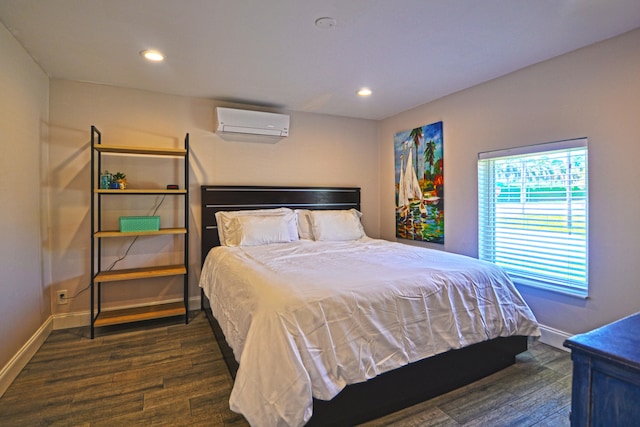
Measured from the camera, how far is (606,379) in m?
0.82

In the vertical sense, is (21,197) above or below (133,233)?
above

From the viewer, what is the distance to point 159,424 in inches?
69.9

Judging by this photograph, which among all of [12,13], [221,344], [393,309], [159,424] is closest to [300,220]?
[221,344]

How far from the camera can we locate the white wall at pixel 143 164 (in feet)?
10.1

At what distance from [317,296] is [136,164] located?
266cm

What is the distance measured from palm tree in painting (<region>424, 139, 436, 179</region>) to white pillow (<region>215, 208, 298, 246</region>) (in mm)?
1685

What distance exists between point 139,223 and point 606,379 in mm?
3342

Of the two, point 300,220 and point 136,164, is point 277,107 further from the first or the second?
point 136,164

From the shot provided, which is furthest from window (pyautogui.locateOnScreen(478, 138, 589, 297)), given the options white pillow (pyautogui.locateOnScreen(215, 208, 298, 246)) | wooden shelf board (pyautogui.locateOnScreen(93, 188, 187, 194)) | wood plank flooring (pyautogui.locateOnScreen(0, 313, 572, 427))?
wooden shelf board (pyautogui.locateOnScreen(93, 188, 187, 194))

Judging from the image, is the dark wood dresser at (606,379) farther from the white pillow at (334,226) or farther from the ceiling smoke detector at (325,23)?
the white pillow at (334,226)

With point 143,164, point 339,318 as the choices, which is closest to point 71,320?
point 143,164

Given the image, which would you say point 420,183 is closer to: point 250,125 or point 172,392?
point 250,125

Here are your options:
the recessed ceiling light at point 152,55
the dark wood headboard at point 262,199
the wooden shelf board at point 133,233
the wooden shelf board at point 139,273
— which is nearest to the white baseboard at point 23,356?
the wooden shelf board at point 139,273

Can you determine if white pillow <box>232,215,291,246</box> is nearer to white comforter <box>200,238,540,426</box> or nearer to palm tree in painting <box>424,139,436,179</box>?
white comforter <box>200,238,540,426</box>
